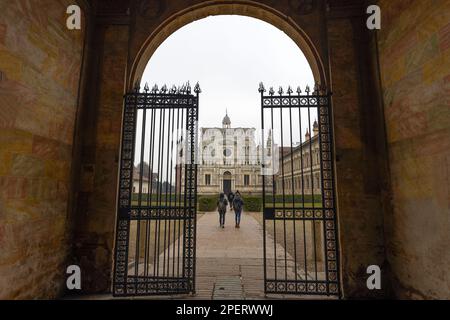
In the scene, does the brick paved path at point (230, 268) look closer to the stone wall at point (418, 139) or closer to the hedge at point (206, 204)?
the stone wall at point (418, 139)

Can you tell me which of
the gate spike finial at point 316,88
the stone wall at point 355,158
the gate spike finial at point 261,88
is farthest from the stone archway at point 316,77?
the gate spike finial at point 261,88

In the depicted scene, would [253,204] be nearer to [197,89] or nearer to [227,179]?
[197,89]

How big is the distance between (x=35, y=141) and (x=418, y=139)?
5095 mm

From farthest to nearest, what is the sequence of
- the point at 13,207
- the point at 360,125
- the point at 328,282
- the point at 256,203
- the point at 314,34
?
the point at 256,203 < the point at 314,34 < the point at 360,125 < the point at 328,282 < the point at 13,207

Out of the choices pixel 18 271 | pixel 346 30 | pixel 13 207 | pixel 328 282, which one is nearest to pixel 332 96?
pixel 346 30

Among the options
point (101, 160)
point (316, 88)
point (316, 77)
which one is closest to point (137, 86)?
point (101, 160)

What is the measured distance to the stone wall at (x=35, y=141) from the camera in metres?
2.81

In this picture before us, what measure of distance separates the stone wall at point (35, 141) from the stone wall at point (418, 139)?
501cm

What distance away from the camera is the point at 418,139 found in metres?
3.31

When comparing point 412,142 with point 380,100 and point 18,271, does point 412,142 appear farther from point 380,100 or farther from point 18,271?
point 18,271

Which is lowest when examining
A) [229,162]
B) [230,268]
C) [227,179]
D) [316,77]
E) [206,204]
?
[230,268]

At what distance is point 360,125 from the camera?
421 centimetres

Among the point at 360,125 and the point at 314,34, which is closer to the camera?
the point at 360,125
